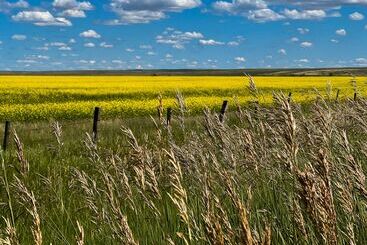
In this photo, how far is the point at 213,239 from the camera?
1.41m

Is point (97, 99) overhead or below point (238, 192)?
below

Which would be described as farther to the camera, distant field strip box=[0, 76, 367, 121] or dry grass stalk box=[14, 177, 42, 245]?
distant field strip box=[0, 76, 367, 121]

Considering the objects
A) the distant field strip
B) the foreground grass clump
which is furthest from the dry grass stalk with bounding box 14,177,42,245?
the distant field strip

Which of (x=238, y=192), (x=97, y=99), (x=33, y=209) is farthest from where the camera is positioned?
(x=97, y=99)

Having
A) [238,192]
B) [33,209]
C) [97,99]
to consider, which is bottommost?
[97,99]

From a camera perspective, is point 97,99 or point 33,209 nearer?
point 33,209

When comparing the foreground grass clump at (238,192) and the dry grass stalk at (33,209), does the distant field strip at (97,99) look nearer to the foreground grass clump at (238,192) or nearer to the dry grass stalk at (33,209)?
the foreground grass clump at (238,192)

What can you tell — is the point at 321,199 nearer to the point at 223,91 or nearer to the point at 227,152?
the point at 227,152

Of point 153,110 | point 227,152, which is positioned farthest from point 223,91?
point 227,152

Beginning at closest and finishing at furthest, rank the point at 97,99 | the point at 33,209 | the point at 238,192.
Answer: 1. the point at 33,209
2. the point at 238,192
3. the point at 97,99

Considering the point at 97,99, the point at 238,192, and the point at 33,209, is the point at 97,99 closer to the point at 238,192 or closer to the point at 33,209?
the point at 238,192

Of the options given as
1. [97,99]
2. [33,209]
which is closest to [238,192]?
[33,209]

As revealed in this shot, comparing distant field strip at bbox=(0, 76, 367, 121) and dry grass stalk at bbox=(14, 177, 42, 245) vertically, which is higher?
dry grass stalk at bbox=(14, 177, 42, 245)

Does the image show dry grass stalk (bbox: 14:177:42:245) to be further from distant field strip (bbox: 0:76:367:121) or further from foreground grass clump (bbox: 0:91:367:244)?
distant field strip (bbox: 0:76:367:121)
